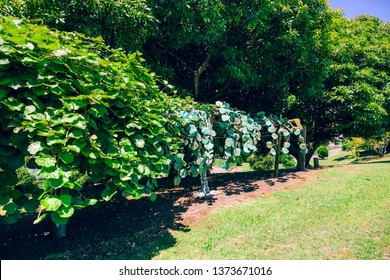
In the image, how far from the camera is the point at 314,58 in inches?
327

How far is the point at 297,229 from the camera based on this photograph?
14.7 feet

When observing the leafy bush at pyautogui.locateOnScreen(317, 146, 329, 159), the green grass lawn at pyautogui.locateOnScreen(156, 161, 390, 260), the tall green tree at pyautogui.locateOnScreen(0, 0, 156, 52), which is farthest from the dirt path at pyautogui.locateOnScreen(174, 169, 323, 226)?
the leafy bush at pyautogui.locateOnScreen(317, 146, 329, 159)

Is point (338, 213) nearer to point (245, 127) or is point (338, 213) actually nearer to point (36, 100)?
point (245, 127)

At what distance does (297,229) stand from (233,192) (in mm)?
2621

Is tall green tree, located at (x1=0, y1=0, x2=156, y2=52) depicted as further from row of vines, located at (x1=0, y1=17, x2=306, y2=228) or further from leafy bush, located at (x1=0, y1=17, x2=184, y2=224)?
leafy bush, located at (x1=0, y1=17, x2=184, y2=224)

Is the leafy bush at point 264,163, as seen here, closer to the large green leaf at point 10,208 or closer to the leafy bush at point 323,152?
the large green leaf at point 10,208

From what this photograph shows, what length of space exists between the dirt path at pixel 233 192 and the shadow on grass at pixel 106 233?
11 cm

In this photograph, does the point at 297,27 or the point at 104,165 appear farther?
the point at 297,27

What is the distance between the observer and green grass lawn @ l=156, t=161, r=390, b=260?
3.74 m

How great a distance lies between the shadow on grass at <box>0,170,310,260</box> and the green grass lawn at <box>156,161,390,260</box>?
52cm

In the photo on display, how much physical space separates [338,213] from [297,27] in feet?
19.1

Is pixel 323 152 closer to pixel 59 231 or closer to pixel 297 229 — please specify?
pixel 297 229
